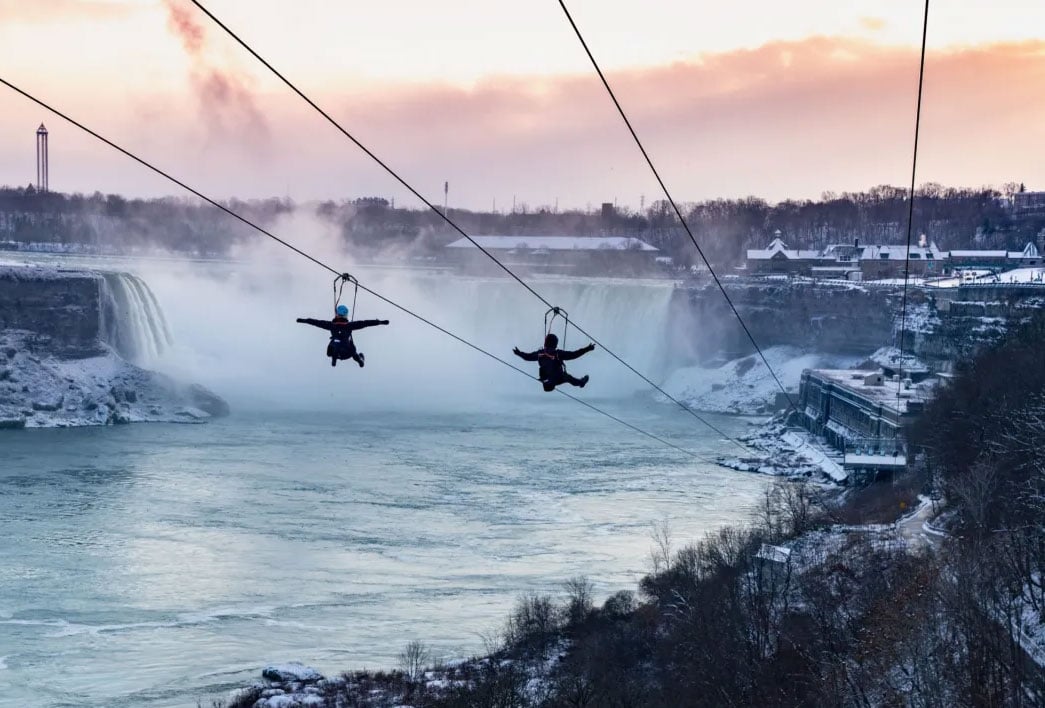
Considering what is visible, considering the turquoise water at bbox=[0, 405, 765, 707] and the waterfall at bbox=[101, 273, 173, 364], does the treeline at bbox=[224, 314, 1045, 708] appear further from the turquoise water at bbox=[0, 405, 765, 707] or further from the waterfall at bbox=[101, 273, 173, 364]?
the waterfall at bbox=[101, 273, 173, 364]

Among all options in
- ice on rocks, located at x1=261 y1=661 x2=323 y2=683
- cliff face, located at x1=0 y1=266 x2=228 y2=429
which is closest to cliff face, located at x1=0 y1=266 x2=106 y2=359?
cliff face, located at x1=0 y1=266 x2=228 y2=429

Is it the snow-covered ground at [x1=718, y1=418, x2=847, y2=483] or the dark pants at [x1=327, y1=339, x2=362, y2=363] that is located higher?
the dark pants at [x1=327, y1=339, x2=362, y2=363]

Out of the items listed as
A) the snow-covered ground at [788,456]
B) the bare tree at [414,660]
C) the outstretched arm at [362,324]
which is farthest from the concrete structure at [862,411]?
the outstretched arm at [362,324]

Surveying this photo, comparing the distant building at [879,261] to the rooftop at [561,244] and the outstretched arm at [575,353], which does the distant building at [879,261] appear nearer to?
the rooftop at [561,244]

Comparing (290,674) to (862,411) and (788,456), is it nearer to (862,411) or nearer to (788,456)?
(788,456)

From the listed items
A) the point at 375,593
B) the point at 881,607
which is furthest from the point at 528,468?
the point at 881,607
